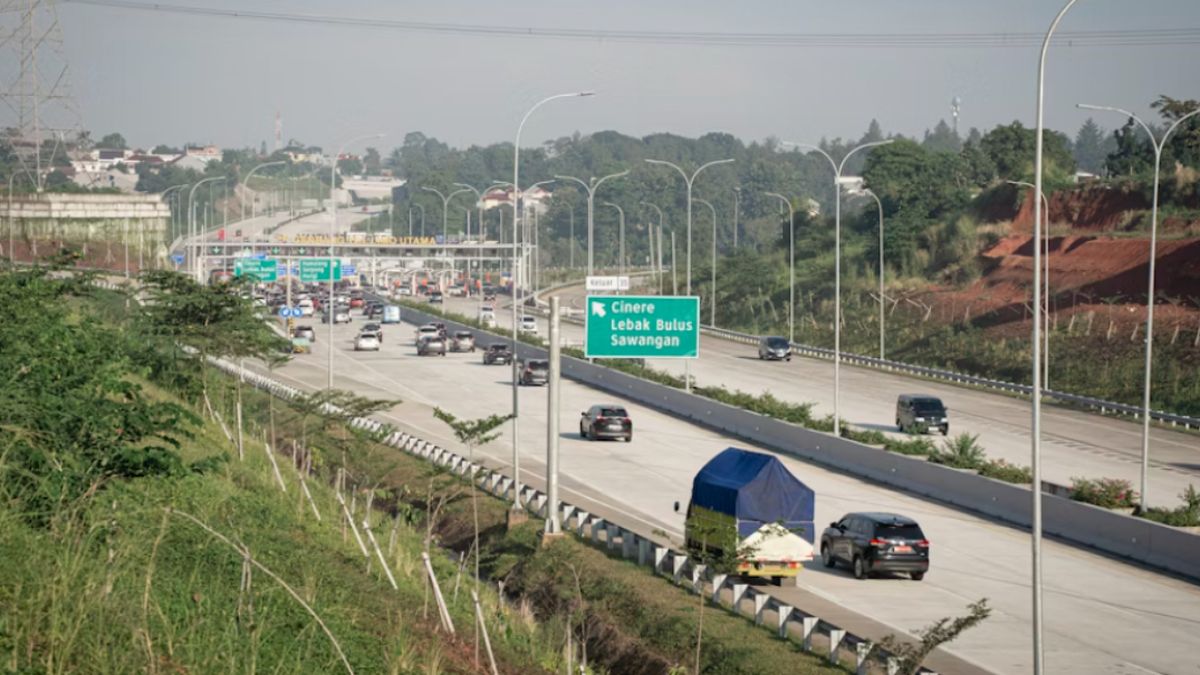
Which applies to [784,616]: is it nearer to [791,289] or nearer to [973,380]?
[973,380]

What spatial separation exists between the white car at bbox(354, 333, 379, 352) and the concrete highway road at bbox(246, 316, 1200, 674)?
25.5m

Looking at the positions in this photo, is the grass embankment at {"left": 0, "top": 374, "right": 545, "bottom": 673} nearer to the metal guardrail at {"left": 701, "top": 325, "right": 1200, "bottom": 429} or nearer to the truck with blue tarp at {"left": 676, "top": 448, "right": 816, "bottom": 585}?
the truck with blue tarp at {"left": 676, "top": 448, "right": 816, "bottom": 585}

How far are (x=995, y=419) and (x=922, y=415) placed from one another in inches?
261

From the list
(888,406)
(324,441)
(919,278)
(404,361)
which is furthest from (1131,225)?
(324,441)

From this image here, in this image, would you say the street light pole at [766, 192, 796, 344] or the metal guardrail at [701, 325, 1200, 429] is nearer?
the metal guardrail at [701, 325, 1200, 429]

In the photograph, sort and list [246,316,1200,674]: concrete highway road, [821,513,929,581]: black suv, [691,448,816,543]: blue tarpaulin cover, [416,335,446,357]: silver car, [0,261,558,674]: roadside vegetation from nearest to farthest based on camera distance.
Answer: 1. [0,261,558,674]: roadside vegetation
2. [246,316,1200,674]: concrete highway road
3. [691,448,816,543]: blue tarpaulin cover
4. [821,513,929,581]: black suv
5. [416,335,446,357]: silver car

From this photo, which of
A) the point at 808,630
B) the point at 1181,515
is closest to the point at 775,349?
the point at 1181,515

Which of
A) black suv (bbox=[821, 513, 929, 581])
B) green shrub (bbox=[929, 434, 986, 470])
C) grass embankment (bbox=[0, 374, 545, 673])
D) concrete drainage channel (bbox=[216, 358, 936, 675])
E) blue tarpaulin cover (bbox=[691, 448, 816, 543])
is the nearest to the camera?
grass embankment (bbox=[0, 374, 545, 673])

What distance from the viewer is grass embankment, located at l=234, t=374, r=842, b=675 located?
25562 mm

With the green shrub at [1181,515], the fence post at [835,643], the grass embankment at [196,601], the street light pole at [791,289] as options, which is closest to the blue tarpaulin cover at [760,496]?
the grass embankment at [196,601]

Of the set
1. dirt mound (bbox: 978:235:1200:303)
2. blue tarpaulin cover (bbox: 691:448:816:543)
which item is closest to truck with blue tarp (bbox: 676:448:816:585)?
blue tarpaulin cover (bbox: 691:448:816:543)

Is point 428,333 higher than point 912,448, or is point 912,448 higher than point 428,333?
point 912,448

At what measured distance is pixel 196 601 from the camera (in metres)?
18.6

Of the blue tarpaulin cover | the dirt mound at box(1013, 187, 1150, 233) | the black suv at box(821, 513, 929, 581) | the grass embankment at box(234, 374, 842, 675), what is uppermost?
the dirt mound at box(1013, 187, 1150, 233)
